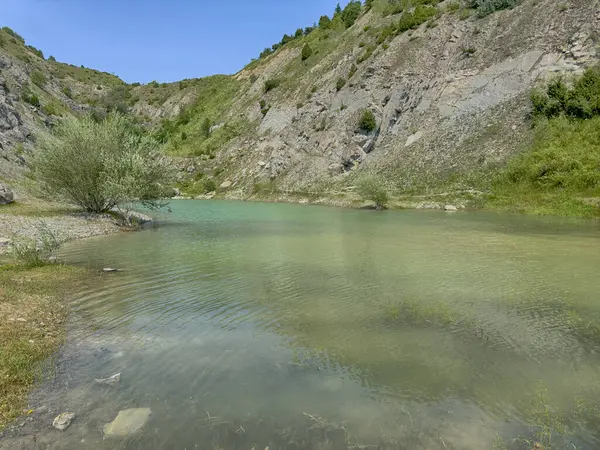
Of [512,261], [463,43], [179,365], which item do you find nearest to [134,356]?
[179,365]

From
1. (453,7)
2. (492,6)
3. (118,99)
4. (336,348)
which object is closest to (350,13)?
(453,7)

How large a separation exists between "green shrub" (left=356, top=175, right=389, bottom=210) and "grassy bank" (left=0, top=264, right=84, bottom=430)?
44270mm

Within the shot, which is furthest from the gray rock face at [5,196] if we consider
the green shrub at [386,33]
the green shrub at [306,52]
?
the green shrub at [306,52]

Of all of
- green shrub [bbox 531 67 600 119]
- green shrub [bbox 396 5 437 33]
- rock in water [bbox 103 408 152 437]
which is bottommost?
rock in water [bbox 103 408 152 437]

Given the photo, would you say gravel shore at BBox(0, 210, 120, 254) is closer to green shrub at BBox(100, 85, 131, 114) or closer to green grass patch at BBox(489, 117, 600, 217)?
green grass patch at BBox(489, 117, 600, 217)

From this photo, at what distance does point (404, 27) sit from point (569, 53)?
1313 inches

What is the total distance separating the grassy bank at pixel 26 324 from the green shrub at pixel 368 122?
2538 inches

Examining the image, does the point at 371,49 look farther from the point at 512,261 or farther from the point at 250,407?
the point at 250,407

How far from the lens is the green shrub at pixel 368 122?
75375mm

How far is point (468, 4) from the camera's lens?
77875 mm

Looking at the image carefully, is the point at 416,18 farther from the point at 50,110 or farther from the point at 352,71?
the point at 50,110

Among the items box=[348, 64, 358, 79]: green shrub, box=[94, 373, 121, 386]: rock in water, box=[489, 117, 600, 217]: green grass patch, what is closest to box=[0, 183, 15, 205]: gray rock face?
box=[94, 373, 121, 386]: rock in water

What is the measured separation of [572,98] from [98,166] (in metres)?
58.9

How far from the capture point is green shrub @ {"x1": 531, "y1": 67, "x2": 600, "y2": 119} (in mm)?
53344
